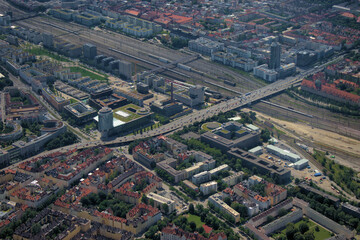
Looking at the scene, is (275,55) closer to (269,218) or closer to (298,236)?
(269,218)

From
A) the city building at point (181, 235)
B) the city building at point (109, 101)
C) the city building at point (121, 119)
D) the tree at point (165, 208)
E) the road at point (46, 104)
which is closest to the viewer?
the city building at point (181, 235)

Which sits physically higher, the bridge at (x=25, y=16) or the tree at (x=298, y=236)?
the bridge at (x=25, y=16)

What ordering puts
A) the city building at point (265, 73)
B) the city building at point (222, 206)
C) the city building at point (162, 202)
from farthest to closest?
the city building at point (265, 73), the city building at point (162, 202), the city building at point (222, 206)

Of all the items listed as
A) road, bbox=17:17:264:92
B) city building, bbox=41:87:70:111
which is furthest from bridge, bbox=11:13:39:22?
city building, bbox=41:87:70:111

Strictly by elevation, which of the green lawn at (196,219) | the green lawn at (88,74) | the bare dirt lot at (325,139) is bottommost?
the bare dirt lot at (325,139)

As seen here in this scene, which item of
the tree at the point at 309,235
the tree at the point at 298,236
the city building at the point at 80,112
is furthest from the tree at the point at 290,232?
the city building at the point at 80,112

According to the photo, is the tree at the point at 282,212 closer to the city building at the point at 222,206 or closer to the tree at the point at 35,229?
the city building at the point at 222,206

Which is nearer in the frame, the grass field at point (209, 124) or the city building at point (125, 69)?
the grass field at point (209, 124)

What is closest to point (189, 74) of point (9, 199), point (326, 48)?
point (326, 48)

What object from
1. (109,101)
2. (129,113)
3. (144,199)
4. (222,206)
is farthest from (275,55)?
(144,199)
